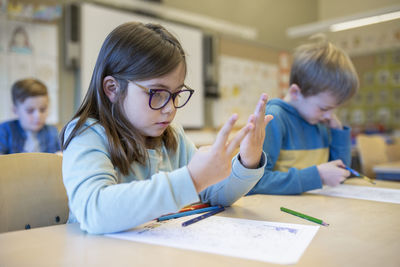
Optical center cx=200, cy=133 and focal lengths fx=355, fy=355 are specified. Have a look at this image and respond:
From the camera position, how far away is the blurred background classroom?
2.69 m

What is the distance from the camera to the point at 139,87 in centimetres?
84

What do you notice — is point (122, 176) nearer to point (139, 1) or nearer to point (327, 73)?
point (327, 73)

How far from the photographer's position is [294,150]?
4.66 ft

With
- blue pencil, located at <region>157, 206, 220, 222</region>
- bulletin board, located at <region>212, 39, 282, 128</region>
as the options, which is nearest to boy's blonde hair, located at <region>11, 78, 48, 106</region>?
blue pencil, located at <region>157, 206, 220, 222</region>

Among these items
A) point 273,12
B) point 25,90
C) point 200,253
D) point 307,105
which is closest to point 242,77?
point 273,12

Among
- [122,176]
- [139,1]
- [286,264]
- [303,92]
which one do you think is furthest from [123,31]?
[139,1]

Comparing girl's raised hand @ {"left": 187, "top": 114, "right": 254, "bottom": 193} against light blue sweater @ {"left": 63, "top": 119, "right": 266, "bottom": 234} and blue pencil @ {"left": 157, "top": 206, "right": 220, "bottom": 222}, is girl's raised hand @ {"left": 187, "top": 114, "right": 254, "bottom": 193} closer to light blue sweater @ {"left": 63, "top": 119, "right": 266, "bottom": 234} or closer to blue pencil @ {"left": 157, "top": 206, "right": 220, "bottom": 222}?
light blue sweater @ {"left": 63, "top": 119, "right": 266, "bottom": 234}

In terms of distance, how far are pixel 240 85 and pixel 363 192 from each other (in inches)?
134

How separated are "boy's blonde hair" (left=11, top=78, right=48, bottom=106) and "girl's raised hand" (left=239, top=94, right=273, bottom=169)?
202 centimetres

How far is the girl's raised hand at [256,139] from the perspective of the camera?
0.79m

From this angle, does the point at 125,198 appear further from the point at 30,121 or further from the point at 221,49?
the point at 221,49

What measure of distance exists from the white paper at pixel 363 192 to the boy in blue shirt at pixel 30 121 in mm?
1885

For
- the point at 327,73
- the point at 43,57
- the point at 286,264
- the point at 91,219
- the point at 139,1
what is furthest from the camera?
the point at 139,1

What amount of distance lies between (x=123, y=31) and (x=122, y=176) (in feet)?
1.18
